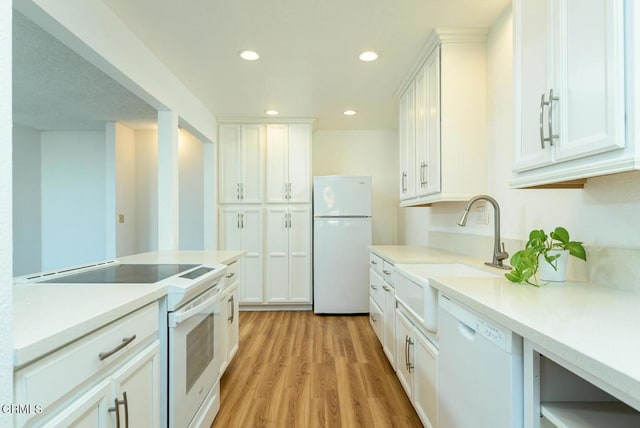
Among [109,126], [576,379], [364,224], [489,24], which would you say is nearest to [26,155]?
[109,126]

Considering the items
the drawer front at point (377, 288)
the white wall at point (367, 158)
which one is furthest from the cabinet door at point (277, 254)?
the drawer front at point (377, 288)

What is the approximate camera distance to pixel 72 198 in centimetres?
484

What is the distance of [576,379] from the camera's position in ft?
2.78

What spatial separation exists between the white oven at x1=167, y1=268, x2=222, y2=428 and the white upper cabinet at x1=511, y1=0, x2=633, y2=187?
1.53 m

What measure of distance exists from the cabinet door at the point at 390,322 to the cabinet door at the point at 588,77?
4.94 ft

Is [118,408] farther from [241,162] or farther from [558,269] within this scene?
[241,162]

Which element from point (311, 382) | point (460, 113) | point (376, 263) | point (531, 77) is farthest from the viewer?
point (376, 263)

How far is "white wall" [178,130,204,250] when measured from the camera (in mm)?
4691

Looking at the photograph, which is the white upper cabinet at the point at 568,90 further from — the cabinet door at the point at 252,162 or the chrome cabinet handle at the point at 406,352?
the cabinet door at the point at 252,162

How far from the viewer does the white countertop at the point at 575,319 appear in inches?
24.1

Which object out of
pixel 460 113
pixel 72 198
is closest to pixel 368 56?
pixel 460 113

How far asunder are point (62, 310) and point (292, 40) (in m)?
2.07

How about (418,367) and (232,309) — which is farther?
(232,309)

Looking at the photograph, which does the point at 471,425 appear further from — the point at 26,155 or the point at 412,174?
the point at 26,155
